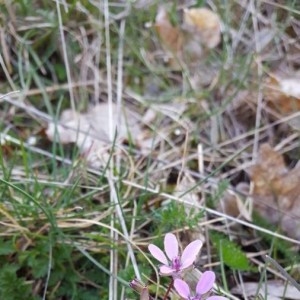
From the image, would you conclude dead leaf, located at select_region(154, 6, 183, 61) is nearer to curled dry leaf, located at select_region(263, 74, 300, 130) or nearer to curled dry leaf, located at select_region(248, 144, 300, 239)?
curled dry leaf, located at select_region(263, 74, 300, 130)

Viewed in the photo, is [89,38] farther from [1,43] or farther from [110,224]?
[110,224]

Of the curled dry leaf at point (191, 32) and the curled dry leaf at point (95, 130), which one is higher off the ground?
the curled dry leaf at point (191, 32)

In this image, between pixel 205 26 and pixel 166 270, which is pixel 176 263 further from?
pixel 205 26

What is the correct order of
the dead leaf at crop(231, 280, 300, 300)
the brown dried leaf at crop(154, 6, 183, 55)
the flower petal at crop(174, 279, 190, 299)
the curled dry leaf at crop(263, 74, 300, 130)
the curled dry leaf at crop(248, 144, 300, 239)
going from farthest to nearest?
the brown dried leaf at crop(154, 6, 183, 55)
the curled dry leaf at crop(263, 74, 300, 130)
the curled dry leaf at crop(248, 144, 300, 239)
the dead leaf at crop(231, 280, 300, 300)
the flower petal at crop(174, 279, 190, 299)

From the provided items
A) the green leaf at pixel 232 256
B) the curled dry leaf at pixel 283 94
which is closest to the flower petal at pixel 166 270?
the green leaf at pixel 232 256

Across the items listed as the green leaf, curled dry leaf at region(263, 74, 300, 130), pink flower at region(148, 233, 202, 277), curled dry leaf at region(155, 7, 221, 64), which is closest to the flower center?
pink flower at region(148, 233, 202, 277)

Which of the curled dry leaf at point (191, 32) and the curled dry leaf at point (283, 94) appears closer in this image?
the curled dry leaf at point (283, 94)

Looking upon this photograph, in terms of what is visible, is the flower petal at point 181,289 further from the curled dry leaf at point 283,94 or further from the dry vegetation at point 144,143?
the curled dry leaf at point 283,94

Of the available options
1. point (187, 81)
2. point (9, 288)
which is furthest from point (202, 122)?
point (9, 288)
